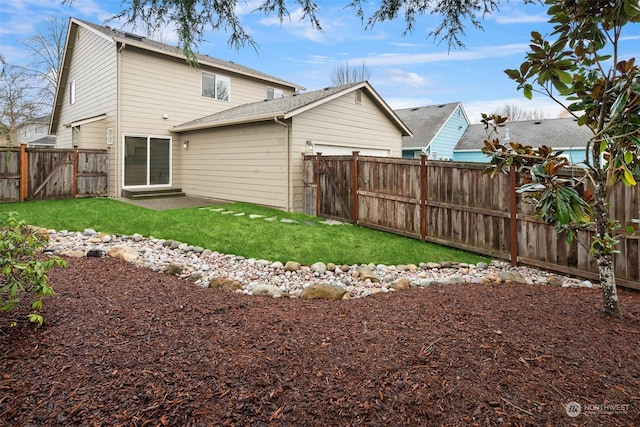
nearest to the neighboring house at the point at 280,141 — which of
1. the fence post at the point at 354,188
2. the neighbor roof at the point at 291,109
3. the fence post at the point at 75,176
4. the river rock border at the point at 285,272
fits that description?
the neighbor roof at the point at 291,109

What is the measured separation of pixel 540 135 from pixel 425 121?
6427mm

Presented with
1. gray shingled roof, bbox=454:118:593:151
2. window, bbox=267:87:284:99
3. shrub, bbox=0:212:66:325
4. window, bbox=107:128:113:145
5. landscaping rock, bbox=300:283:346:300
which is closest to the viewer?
shrub, bbox=0:212:66:325

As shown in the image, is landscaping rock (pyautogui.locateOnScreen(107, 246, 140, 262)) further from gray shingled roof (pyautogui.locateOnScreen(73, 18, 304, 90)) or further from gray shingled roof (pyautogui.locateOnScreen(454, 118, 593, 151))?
gray shingled roof (pyautogui.locateOnScreen(454, 118, 593, 151))

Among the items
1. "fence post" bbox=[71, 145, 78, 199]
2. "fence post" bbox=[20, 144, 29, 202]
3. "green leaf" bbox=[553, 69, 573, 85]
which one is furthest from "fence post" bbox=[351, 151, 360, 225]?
"fence post" bbox=[20, 144, 29, 202]

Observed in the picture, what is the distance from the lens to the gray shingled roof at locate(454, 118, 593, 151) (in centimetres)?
1942

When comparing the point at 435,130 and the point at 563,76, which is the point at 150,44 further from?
the point at 435,130

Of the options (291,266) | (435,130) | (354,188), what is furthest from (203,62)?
(435,130)

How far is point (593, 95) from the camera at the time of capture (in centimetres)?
319

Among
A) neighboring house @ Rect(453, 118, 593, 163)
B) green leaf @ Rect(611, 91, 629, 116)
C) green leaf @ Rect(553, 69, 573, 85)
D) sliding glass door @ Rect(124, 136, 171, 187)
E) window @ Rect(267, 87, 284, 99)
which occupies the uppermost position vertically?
window @ Rect(267, 87, 284, 99)

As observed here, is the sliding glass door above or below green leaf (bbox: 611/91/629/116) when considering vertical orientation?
above

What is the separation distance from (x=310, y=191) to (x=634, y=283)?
23.1 feet

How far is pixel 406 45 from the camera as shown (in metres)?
4.23

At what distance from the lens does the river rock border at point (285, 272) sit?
4.75 m

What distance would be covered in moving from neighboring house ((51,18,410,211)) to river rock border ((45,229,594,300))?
14.6 ft
